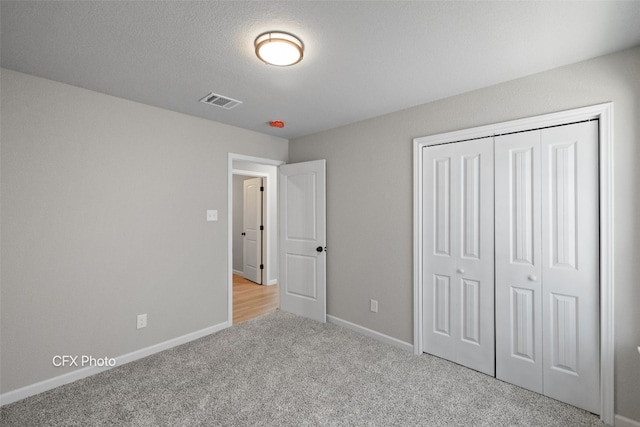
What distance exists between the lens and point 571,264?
2.09 m

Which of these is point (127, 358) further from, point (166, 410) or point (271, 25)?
point (271, 25)

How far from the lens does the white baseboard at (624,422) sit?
1825mm

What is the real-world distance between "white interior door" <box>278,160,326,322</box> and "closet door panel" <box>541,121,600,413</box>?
7.15ft

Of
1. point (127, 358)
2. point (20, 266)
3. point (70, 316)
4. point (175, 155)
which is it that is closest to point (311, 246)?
point (175, 155)

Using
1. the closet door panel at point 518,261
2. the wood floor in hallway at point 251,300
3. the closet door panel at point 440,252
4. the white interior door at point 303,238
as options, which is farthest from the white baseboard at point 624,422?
the wood floor in hallway at point 251,300

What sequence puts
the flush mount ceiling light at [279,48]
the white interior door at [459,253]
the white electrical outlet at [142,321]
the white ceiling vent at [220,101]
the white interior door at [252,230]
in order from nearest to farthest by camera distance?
the flush mount ceiling light at [279,48] → the white interior door at [459,253] → the white ceiling vent at [220,101] → the white electrical outlet at [142,321] → the white interior door at [252,230]

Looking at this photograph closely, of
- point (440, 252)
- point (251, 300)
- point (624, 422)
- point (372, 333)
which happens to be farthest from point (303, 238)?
point (624, 422)

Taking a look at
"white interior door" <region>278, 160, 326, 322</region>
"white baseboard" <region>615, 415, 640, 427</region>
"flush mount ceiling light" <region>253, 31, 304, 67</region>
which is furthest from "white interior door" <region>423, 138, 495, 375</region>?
"flush mount ceiling light" <region>253, 31, 304, 67</region>

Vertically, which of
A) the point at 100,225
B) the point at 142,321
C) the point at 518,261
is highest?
the point at 100,225

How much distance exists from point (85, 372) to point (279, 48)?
2.91m

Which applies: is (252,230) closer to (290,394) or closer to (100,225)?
(100,225)

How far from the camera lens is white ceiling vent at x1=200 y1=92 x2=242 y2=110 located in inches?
103

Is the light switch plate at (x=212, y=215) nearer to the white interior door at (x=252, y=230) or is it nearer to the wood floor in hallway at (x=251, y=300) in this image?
the wood floor in hallway at (x=251, y=300)

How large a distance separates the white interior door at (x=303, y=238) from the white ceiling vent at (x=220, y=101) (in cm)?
123
